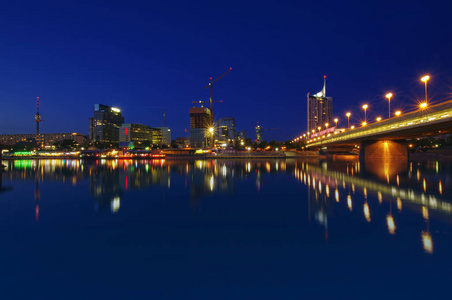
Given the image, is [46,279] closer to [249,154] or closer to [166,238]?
[166,238]

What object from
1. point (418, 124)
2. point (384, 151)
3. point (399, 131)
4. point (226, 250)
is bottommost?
point (226, 250)

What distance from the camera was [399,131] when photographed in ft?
124

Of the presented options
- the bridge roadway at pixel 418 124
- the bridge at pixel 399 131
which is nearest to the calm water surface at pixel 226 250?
the bridge roadway at pixel 418 124

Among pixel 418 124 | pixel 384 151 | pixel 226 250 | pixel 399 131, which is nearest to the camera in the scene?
pixel 226 250

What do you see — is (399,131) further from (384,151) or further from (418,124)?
(384,151)

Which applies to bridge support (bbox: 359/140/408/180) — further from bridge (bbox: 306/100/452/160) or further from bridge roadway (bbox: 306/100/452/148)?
bridge roadway (bbox: 306/100/452/148)

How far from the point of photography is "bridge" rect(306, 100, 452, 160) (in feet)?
96.4

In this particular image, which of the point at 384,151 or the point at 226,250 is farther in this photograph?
the point at 384,151

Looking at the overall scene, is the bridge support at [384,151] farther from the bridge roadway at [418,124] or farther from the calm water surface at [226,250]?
the calm water surface at [226,250]

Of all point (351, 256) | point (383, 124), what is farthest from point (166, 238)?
point (383, 124)

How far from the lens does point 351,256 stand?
20.1 ft

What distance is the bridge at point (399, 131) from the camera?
29.4 meters

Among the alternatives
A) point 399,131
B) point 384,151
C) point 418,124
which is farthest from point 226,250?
point 384,151

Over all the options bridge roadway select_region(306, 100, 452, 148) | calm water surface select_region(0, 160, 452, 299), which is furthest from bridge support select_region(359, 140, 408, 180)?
calm water surface select_region(0, 160, 452, 299)
